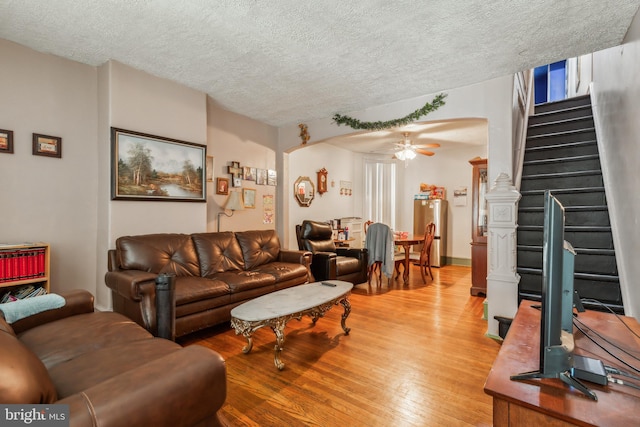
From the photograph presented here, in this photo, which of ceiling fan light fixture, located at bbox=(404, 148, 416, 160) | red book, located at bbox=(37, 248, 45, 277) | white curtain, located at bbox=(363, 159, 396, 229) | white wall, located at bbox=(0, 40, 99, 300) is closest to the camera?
red book, located at bbox=(37, 248, 45, 277)

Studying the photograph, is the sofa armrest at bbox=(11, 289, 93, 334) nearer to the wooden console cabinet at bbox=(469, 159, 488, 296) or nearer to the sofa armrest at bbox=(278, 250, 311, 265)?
the sofa armrest at bbox=(278, 250, 311, 265)

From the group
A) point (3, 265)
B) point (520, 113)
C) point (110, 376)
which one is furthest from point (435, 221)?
point (3, 265)

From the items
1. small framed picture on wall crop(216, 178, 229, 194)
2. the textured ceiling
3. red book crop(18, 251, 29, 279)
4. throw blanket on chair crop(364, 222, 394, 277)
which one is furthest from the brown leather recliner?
red book crop(18, 251, 29, 279)

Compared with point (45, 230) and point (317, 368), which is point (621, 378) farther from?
point (45, 230)

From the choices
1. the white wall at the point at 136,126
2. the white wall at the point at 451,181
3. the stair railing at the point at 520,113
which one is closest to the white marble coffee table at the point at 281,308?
the white wall at the point at 136,126

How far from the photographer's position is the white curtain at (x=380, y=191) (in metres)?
7.19

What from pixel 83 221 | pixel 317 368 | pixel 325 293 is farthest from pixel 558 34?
pixel 83 221

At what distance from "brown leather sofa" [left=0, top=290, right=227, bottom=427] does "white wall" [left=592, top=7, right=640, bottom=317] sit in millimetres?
2839

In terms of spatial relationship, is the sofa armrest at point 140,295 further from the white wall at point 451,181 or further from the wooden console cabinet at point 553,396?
the white wall at point 451,181

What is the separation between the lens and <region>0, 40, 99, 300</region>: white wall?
2.58 meters

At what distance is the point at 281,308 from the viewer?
238 centimetres

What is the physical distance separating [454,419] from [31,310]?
245 centimetres

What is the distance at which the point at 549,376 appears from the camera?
36.3 inches

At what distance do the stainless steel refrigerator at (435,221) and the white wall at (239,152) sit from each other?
354cm
